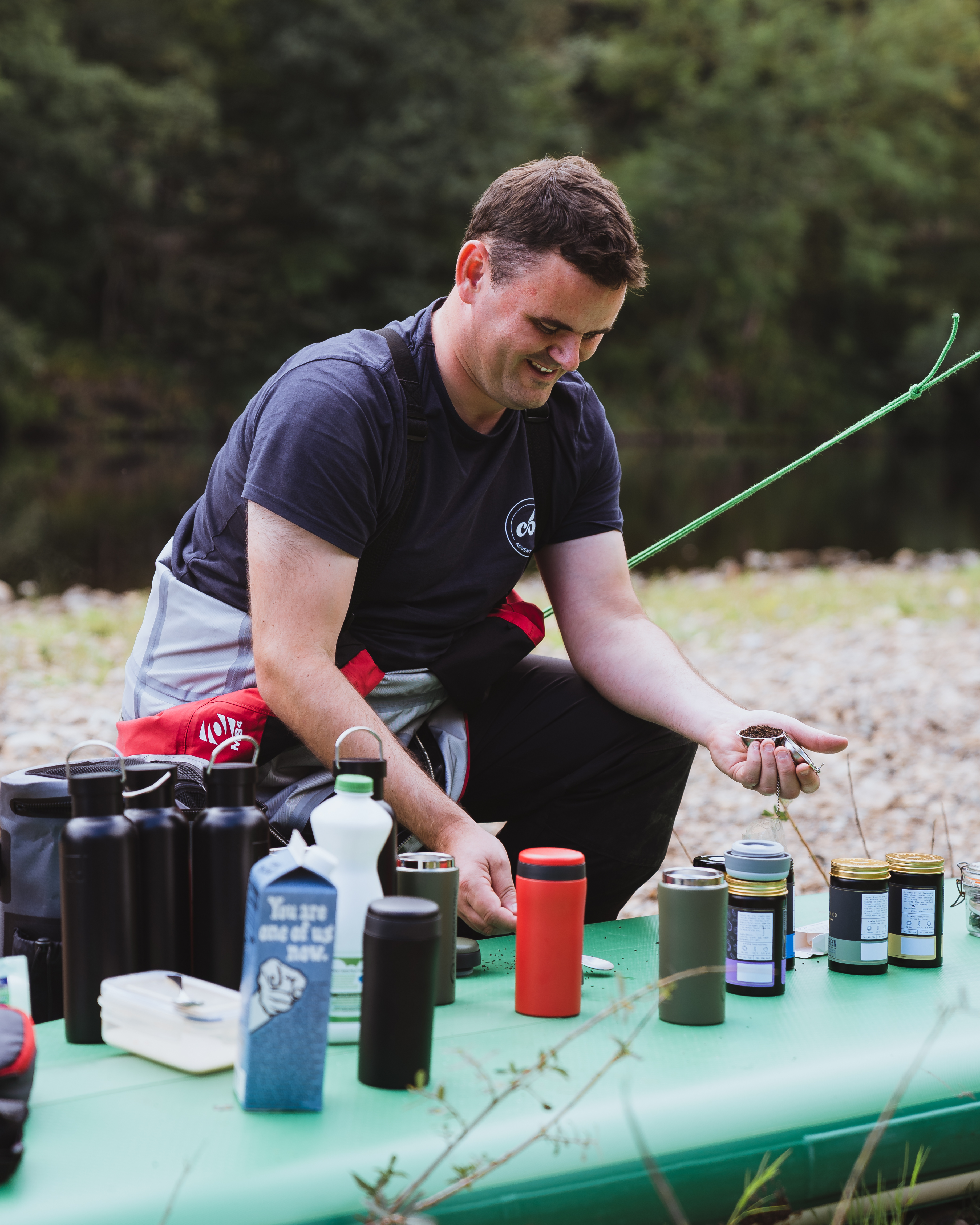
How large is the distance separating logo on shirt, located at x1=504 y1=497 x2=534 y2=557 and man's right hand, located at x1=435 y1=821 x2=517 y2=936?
780 mm

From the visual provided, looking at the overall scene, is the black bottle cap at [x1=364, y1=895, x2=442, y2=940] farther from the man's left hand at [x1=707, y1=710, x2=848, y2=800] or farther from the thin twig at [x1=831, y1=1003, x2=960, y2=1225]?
the man's left hand at [x1=707, y1=710, x2=848, y2=800]

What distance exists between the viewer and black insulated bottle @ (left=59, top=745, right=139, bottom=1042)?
6.13 ft

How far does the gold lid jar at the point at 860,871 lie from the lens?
2.32 meters

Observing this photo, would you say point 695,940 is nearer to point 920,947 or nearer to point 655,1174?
point 655,1174

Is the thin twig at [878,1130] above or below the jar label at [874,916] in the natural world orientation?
below

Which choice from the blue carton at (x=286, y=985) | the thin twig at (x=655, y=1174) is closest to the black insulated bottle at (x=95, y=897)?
the blue carton at (x=286, y=985)

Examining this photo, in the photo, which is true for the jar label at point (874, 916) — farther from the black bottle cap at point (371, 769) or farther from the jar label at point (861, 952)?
the black bottle cap at point (371, 769)

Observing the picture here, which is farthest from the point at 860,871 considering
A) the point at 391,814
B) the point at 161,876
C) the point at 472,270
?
the point at 472,270

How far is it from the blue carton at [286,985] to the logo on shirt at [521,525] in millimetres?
1406

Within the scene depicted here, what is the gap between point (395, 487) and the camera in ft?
9.09

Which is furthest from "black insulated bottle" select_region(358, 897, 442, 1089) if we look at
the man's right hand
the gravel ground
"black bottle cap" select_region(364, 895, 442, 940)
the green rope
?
the gravel ground

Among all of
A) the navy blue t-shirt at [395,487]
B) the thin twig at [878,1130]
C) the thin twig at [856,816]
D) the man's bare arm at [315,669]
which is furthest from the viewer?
the thin twig at [856,816]

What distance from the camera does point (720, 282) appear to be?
39812 millimetres

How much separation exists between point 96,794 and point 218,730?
30.6 inches
